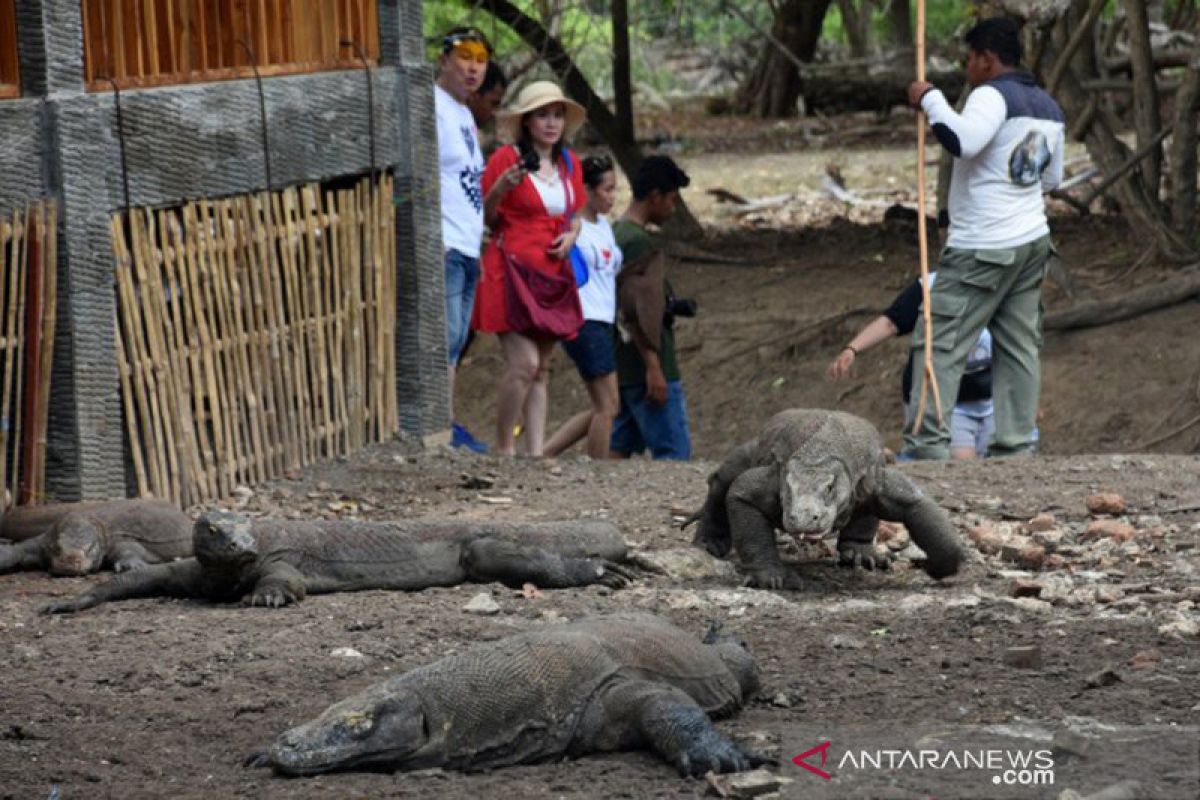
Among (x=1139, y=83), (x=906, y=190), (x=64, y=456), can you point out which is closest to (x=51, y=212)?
(x=64, y=456)

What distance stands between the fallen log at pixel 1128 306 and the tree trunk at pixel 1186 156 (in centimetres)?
88

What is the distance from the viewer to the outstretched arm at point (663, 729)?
459cm

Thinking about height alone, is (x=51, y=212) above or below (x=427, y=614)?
above

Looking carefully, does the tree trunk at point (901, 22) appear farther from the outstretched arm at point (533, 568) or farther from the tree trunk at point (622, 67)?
the outstretched arm at point (533, 568)

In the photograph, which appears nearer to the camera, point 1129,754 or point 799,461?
point 1129,754

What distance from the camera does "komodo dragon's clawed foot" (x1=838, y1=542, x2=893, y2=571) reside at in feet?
23.8

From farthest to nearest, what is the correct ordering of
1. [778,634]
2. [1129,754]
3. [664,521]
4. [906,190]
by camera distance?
[906,190] < [664,521] < [778,634] < [1129,754]

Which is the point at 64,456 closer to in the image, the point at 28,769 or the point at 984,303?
the point at 28,769

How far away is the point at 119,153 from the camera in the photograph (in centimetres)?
797

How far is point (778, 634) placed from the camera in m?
6.13

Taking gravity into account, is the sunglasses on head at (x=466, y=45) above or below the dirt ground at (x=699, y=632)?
above

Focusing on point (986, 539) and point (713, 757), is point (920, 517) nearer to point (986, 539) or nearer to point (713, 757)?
point (986, 539)

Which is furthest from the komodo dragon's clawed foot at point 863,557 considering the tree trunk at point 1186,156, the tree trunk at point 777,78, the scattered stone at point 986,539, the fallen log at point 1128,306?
the tree trunk at point 777,78

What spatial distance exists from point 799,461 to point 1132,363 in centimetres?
680
